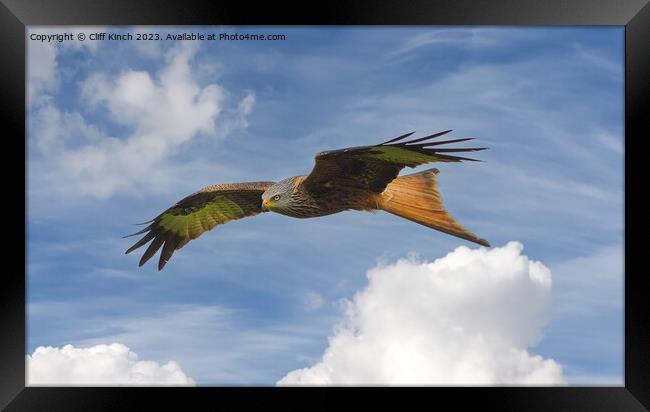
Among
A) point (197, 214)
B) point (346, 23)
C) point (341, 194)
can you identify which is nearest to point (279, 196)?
point (341, 194)

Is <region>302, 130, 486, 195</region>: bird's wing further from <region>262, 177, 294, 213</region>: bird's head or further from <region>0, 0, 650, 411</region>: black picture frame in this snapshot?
<region>0, 0, 650, 411</region>: black picture frame

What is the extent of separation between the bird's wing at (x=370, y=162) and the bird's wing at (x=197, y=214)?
1.73ft

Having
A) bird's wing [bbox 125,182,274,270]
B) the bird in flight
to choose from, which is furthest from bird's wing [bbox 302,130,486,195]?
bird's wing [bbox 125,182,274,270]

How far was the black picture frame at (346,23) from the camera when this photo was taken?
3230mm

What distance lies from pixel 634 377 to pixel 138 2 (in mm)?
3148

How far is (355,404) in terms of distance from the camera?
3258 millimetres

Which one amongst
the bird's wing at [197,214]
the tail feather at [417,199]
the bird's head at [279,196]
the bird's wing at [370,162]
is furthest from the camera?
the bird's wing at [197,214]

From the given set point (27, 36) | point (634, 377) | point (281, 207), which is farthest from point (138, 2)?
point (634, 377)

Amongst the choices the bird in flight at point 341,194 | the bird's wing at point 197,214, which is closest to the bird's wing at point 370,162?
the bird in flight at point 341,194

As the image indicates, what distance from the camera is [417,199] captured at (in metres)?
3.47

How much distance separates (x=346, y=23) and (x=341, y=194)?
0.89 metres

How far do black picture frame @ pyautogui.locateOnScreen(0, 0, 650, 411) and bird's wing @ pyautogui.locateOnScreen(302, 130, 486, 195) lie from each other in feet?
2.21

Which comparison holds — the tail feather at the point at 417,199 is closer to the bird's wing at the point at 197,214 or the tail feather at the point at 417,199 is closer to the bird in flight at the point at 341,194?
the bird in flight at the point at 341,194

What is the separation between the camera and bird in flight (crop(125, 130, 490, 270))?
311cm
